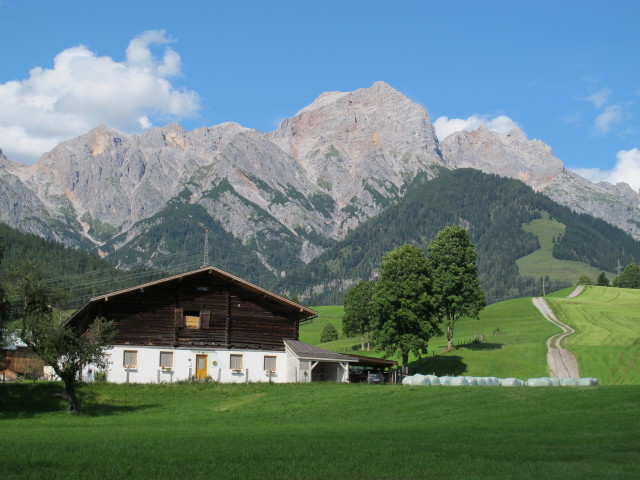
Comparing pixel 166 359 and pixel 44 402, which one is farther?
pixel 166 359

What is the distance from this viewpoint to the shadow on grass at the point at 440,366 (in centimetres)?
7688

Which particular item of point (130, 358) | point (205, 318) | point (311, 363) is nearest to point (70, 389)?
point (130, 358)

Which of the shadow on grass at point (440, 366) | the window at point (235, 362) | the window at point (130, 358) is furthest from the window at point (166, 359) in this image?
the shadow on grass at point (440, 366)

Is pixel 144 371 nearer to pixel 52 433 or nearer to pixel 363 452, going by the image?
pixel 52 433

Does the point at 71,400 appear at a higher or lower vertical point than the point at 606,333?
lower

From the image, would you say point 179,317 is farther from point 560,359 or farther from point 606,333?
point 606,333

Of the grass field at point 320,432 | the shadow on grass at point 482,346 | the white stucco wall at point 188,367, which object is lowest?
the grass field at point 320,432

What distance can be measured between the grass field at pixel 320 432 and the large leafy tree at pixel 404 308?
18199mm

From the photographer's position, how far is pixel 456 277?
85.1 m

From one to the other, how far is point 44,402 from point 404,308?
38117 mm

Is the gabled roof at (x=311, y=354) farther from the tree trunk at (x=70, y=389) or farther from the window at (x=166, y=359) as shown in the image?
the tree trunk at (x=70, y=389)

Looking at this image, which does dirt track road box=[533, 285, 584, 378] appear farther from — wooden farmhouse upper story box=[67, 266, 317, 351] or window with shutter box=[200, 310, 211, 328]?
window with shutter box=[200, 310, 211, 328]

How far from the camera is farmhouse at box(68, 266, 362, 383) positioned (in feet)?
207

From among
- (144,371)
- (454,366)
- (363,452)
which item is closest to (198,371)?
(144,371)
